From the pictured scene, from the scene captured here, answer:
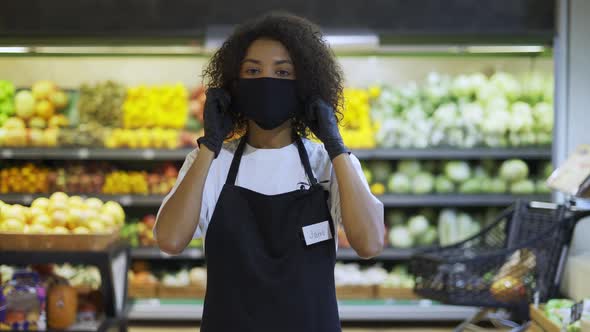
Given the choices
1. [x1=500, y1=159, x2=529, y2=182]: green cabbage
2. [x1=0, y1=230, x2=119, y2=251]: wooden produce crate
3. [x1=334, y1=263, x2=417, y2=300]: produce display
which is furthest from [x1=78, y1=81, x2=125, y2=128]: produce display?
[x1=500, y1=159, x2=529, y2=182]: green cabbage

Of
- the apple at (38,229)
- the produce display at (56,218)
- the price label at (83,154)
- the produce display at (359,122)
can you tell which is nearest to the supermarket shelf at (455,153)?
the produce display at (359,122)

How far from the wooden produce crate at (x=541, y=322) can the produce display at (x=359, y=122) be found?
2.79 m

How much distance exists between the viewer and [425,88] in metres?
6.30

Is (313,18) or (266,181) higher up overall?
(313,18)

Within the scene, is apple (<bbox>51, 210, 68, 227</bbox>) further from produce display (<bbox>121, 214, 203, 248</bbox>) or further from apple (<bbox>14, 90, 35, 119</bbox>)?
apple (<bbox>14, 90, 35, 119</bbox>)

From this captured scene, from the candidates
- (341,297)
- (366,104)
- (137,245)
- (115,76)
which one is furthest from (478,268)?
(115,76)

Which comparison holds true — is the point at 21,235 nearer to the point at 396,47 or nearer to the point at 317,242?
the point at 317,242

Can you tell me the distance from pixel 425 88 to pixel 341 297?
6.14ft

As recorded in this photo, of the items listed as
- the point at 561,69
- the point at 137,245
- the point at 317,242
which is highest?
the point at 561,69

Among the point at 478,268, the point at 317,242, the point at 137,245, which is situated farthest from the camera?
the point at 137,245

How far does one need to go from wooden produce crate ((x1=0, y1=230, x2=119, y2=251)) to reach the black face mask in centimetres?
181

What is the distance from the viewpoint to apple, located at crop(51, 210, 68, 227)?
3.70 metres

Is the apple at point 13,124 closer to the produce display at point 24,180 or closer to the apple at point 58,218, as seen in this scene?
the produce display at point 24,180

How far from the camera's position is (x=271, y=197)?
204 centimetres
